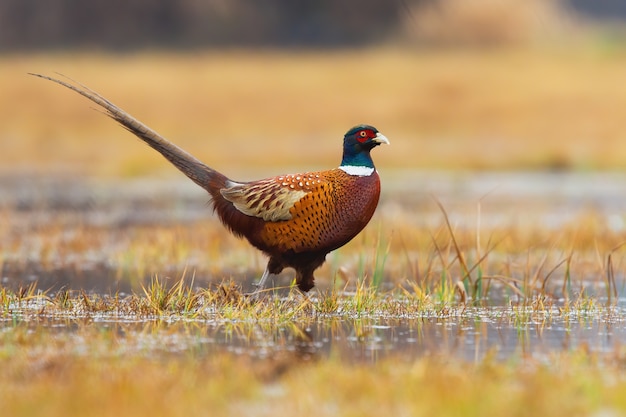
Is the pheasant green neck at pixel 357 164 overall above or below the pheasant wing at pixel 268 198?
above

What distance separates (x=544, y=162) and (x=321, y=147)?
13.0 ft

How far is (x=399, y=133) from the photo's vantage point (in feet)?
78.9

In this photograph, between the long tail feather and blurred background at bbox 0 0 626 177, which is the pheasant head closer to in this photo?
the long tail feather

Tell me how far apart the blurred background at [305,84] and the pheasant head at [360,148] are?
13.1 meters

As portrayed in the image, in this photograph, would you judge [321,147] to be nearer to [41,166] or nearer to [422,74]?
[422,74]

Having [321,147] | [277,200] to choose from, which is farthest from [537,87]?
[277,200]

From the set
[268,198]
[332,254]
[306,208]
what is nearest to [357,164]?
[306,208]

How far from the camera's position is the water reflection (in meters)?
6.60

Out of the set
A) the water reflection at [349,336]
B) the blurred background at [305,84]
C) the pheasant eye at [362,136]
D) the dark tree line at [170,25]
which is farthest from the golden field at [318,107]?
the water reflection at [349,336]

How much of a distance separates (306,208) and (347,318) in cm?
72

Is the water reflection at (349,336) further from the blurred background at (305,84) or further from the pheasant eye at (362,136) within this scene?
the blurred background at (305,84)

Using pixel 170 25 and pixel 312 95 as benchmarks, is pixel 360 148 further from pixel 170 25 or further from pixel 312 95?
pixel 170 25

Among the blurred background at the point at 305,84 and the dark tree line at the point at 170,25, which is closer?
the blurred background at the point at 305,84

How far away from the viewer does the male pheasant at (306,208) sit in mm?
7945
